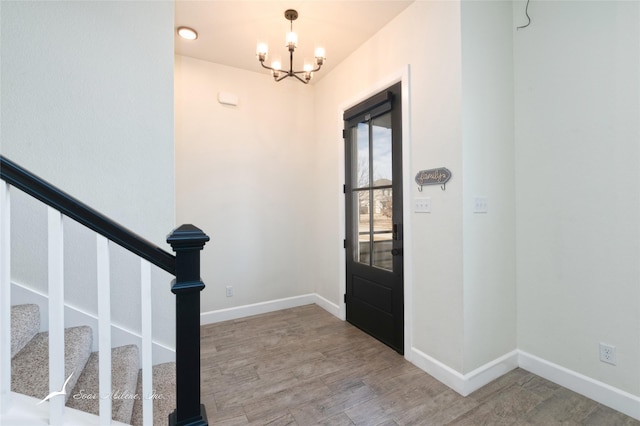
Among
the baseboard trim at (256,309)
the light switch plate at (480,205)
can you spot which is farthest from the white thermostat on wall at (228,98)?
the light switch plate at (480,205)

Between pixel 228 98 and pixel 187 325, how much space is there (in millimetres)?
2905

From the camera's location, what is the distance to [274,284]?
3613mm

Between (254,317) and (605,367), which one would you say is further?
(254,317)

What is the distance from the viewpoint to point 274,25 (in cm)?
266

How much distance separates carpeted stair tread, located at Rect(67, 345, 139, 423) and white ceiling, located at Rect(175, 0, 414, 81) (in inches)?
109

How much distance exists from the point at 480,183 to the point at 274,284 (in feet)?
8.56

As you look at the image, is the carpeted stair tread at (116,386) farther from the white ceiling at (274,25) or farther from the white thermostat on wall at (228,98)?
the white ceiling at (274,25)

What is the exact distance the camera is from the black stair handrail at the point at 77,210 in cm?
88

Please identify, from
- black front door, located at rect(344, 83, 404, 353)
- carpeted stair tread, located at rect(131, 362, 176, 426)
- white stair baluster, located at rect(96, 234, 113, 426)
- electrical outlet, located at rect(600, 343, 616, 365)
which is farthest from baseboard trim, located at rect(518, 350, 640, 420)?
white stair baluster, located at rect(96, 234, 113, 426)

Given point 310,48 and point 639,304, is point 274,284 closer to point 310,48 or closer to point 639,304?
point 310,48

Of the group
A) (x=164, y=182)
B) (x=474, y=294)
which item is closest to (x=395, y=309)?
(x=474, y=294)

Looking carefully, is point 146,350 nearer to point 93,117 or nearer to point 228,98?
point 93,117

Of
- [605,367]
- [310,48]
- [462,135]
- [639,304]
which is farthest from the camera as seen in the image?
[310,48]

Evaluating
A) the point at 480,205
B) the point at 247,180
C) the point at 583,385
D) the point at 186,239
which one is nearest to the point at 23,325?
the point at 186,239
